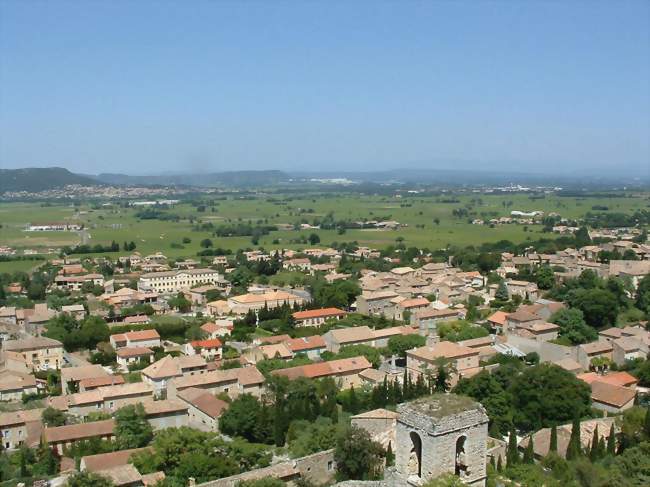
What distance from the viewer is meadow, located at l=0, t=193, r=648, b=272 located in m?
93.0

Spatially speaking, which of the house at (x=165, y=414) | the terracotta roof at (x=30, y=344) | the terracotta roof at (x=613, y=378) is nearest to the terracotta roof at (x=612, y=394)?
the terracotta roof at (x=613, y=378)

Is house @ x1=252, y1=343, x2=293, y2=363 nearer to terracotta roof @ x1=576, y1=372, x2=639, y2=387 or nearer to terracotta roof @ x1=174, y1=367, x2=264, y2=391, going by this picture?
terracotta roof @ x1=174, y1=367, x2=264, y2=391

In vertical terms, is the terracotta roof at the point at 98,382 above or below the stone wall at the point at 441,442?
below

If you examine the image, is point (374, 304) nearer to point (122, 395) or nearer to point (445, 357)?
point (445, 357)

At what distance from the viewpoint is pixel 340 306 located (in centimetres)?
4694

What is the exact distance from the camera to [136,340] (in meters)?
37.5

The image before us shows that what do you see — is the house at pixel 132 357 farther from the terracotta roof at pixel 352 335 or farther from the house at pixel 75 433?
the house at pixel 75 433

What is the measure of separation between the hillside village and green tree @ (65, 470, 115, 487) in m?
0.24

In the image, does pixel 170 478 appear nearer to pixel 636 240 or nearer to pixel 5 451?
pixel 5 451

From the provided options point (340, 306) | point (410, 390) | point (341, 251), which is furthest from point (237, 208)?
point (410, 390)

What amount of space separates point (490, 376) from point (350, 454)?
9365mm

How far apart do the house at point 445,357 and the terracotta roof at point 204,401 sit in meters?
9.34

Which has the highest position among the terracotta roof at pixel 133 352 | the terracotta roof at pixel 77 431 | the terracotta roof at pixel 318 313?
the terracotta roof at pixel 77 431

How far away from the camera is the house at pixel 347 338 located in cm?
3550
